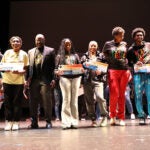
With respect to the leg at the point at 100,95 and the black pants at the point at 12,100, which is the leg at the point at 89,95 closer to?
the leg at the point at 100,95

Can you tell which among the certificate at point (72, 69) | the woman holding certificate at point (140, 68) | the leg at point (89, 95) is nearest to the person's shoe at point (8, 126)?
the certificate at point (72, 69)

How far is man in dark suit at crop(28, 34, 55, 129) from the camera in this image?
5766 mm

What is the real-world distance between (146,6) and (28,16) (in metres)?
3.10

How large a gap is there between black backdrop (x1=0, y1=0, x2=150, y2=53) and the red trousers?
12.4ft

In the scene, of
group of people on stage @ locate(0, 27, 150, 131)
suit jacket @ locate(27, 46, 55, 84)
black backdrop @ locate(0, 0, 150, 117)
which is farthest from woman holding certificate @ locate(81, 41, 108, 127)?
black backdrop @ locate(0, 0, 150, 117)

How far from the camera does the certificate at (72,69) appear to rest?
219 inches

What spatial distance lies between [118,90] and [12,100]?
5.51 ft

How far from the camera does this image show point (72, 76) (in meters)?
5.61

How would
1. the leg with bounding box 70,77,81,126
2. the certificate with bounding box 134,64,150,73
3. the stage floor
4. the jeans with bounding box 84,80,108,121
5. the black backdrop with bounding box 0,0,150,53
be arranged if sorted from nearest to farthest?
the stage floor < the leg with bounding box 70,77,81,126 < the certificate with bounding box 134,64,150,73 < the jeans with bounding box 84,80,108,121 < the black backdrop with bounding box 0,0,150,53

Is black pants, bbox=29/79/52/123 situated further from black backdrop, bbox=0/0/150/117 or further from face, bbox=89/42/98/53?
black backdrop, bbox=0/0/150/117

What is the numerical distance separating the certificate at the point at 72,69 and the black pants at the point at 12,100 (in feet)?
2.32

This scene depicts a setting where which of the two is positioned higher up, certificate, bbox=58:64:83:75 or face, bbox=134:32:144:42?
face, bbox=134:32:144:42

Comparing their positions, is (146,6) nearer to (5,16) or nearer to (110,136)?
(5,16)

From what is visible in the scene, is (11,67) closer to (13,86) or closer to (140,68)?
(13,86)
